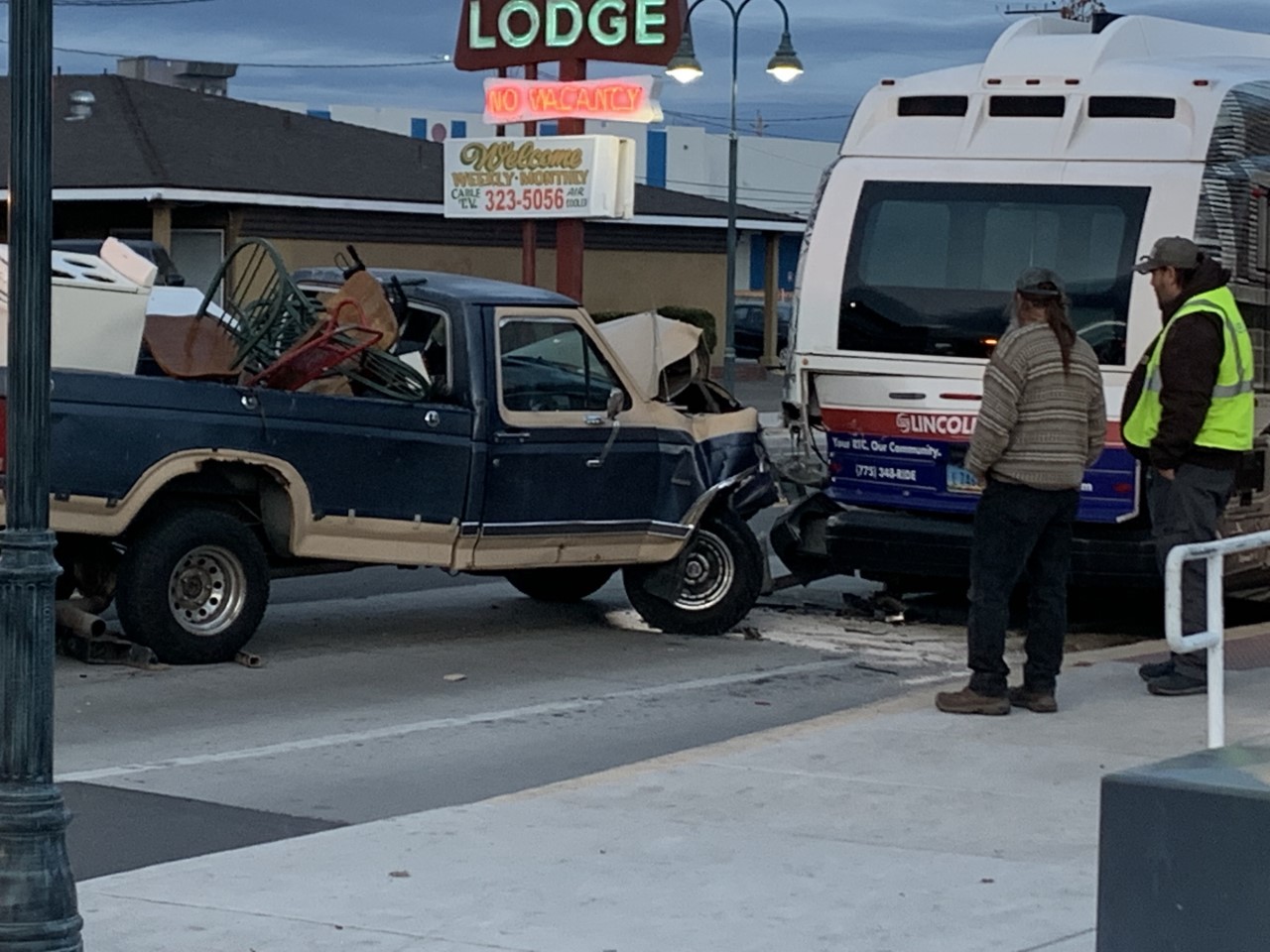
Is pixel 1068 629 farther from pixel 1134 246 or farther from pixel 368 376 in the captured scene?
pixel 368 376

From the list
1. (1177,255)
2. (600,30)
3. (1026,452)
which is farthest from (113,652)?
(600,30)

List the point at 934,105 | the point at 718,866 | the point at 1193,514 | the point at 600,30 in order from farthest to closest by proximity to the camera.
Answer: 1. the point at 600,30
2. the point at 934,105
3. the point at 1193,514
4. the point at 718,866

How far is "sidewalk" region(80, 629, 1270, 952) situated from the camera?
20.5ft

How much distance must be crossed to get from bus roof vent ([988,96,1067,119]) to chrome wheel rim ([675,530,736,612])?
2972mm

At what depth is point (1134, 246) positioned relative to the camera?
11820 millimetres

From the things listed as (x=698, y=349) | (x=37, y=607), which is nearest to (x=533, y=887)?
(x=37, y=607)

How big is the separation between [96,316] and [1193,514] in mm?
5364

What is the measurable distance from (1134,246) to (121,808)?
21.3 ft

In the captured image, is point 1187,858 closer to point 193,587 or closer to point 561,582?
point 193,587

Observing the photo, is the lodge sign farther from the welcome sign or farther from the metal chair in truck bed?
the metal chair in truck bed

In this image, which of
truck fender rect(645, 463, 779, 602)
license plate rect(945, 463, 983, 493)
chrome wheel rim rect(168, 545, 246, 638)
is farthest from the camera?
truck fender rect(645, 463, 779, 602)

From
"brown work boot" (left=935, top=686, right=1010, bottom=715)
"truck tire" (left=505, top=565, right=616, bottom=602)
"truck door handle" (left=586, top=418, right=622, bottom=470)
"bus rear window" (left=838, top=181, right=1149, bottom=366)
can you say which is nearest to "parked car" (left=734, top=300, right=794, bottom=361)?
"truck tire" (left=505, top=565, right=616, bottom=602)

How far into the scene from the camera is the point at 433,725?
9.91 meters

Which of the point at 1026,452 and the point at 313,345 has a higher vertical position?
the point at 313,345
